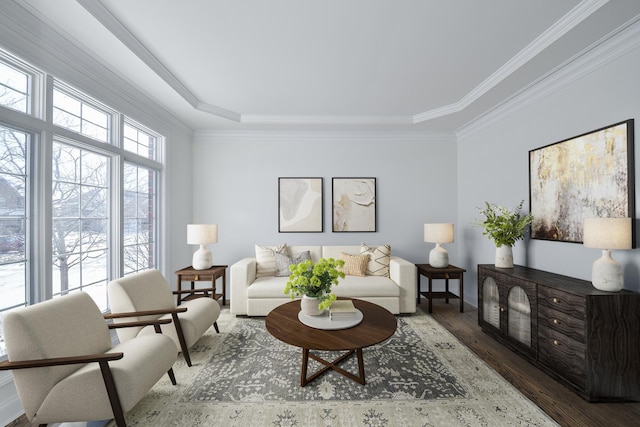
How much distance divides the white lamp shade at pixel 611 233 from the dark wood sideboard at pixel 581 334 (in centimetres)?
36

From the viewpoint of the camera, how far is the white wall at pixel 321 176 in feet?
14.9

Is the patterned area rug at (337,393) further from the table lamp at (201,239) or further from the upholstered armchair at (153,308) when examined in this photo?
the table lamp at (201,239)

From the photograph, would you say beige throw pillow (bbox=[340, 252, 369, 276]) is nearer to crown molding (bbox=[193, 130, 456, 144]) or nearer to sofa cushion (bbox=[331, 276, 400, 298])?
sofa cushion (bbox=[331, 276, 400, 298])

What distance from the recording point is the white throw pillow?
398 centimetres

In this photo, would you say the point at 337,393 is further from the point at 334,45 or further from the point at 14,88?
the point at 14,88

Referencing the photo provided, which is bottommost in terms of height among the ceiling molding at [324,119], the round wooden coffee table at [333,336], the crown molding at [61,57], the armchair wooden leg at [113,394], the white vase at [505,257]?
the armchair wooden leg at [113,394]

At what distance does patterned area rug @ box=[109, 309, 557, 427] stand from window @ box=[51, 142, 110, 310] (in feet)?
4.02

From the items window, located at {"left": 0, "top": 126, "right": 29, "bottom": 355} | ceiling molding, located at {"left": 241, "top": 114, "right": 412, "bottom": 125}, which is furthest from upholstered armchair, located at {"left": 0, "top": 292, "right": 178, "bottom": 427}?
ceiling molding, located at {"left": 241, "top": 114, "right": 412, "bottom": 125}

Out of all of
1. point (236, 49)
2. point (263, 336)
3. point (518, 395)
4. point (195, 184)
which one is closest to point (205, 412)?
point (263, 336)

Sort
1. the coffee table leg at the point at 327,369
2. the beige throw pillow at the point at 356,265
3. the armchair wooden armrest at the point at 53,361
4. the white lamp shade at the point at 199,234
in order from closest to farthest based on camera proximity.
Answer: the armchair wooden armrest at the point at 53,361, the coffee table leg at the point at 327,369, the white lamp shade at the point at 199,234, the beige throw pillow at the point at 356,265

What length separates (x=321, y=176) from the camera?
15.0ft

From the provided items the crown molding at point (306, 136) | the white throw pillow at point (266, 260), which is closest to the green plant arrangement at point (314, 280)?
the white throw pillow at point (266, 260)

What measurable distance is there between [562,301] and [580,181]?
116cm

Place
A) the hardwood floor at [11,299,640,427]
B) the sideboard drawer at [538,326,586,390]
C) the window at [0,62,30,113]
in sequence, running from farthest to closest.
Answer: the sideboard drawer at [538,326,586,390] < the window at [0,62,30,113] < the hardwood floor at [11,299,640,427]
